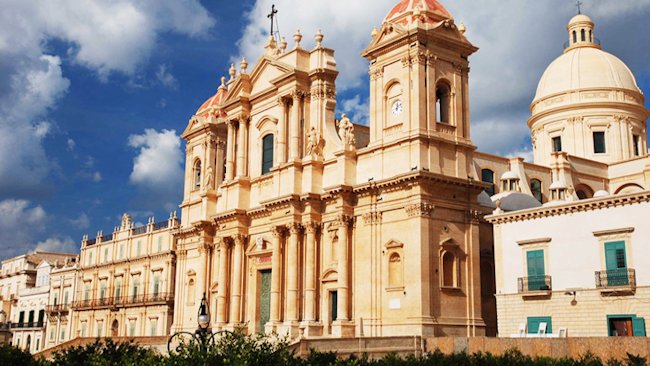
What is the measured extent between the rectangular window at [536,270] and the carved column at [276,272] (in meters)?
13.6

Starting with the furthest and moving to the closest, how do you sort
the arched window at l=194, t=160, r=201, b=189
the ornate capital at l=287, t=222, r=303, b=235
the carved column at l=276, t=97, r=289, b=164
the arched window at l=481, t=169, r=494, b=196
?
the arched window at l=194, t=160, r=201, b=189 < the arched window at l=481, t=169, r=494, b=196 < the carved column at l=276, t=97, r=289, b=164 < the ornate capital at l=287, t=222, r=303, b=235

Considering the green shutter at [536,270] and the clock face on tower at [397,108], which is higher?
the clock face on tower at [397,108]

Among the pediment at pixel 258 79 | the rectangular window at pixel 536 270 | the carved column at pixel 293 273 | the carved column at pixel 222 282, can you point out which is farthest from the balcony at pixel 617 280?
the carved column at pixel 222 282

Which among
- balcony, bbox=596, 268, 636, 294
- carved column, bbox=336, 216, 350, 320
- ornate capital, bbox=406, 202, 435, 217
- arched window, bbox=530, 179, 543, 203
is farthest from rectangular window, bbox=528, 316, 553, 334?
arched window, bbox=530, 179, 543, 203

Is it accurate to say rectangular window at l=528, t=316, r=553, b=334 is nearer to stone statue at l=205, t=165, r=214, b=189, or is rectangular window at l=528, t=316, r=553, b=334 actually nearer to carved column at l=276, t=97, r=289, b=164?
carved column at l=276, t=97, r=289, b=164

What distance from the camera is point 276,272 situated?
3978 centimetres

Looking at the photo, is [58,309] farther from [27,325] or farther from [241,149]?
[241,149]

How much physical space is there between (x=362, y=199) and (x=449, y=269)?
212 inches

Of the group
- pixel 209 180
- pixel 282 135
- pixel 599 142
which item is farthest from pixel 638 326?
pixel 209 180

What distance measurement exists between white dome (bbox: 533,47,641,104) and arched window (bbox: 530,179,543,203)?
37.7 feet

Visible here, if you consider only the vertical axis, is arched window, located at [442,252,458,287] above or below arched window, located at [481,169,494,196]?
below

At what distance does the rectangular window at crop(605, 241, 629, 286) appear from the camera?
1115 inches

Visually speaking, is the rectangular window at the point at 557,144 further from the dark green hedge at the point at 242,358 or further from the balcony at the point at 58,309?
the balcony at the point at 58,309

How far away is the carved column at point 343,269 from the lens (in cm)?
3553
